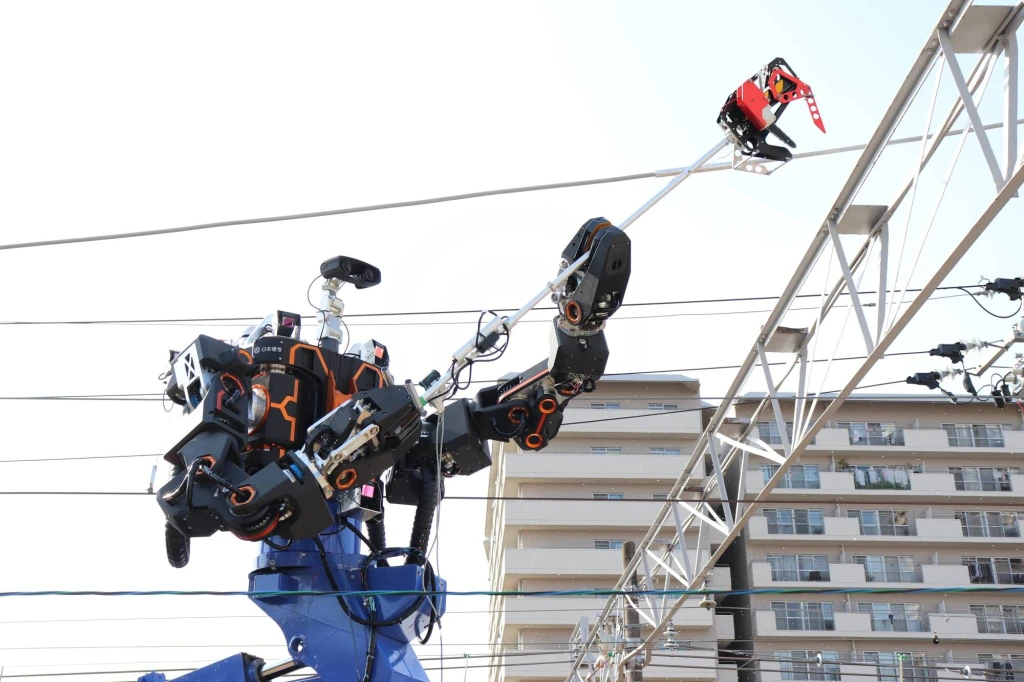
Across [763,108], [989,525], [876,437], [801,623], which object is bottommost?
[763,108]

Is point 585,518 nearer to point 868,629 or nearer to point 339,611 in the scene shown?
point 868,629

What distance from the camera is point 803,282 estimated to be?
10141 mm

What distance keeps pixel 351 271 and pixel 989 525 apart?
39.0 meters

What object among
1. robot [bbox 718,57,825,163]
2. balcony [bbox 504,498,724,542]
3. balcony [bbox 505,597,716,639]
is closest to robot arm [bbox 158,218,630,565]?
robot [bbox 718,57,825,163]

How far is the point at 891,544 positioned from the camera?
40.9m

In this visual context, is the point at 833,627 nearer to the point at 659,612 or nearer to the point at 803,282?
the point at 659,612

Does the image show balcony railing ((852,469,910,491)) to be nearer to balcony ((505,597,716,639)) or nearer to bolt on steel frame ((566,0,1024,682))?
balcony ((505,597,716,639))

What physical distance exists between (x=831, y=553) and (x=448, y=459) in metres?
34.9

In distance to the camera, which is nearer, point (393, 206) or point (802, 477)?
point (393, 206)

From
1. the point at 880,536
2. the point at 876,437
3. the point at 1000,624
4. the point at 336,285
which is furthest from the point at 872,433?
the point at 336,285

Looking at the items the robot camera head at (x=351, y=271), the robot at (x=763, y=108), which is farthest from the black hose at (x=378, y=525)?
the robot at (x=763, y=108)

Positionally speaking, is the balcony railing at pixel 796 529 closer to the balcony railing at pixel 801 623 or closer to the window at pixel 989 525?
the balcony railing at pixel 801 623

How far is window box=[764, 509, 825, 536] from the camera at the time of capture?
134ft

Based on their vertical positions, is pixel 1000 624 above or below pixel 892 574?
below
